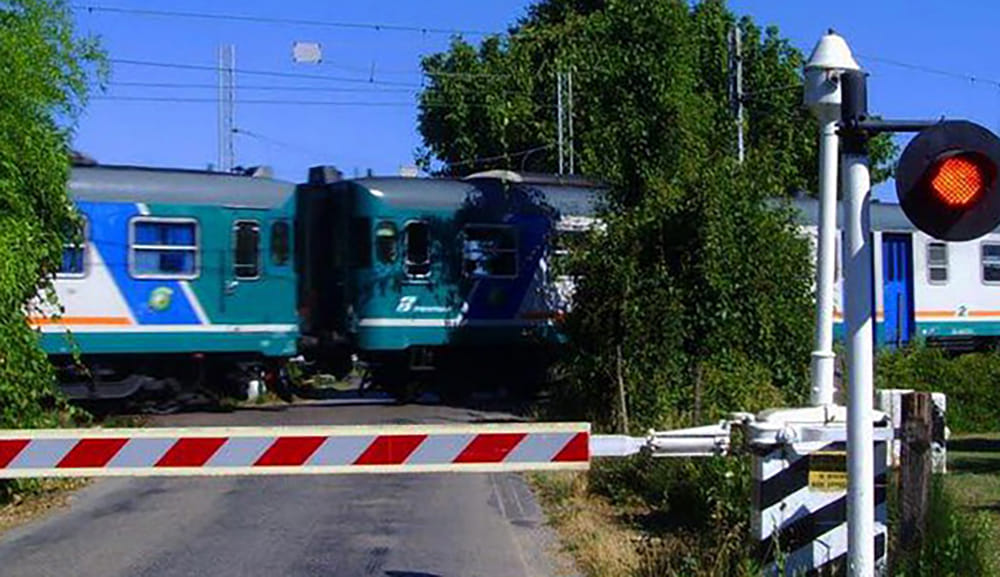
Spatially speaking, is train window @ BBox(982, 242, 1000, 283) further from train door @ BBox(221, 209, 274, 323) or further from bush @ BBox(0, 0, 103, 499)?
bush @ BBox(0, 0, 103, 499)

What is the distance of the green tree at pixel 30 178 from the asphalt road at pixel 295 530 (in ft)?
4.02

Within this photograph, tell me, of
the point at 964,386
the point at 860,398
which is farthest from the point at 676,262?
the point at 860,398

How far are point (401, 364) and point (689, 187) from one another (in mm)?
7516

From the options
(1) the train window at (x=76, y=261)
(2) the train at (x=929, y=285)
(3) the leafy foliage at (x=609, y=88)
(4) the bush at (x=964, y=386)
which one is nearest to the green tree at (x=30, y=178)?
→ (1) the train window at (x=76, y=261)

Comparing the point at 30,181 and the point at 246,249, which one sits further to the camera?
the point at 246,249

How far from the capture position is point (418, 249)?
2088 centimetres

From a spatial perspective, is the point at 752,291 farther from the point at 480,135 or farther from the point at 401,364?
the point at 480,135

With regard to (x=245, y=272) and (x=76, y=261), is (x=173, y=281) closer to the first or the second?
(x=245, y=272)

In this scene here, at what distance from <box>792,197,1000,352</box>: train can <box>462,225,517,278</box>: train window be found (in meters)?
6.53

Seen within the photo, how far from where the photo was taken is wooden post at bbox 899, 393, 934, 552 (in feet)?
21.9

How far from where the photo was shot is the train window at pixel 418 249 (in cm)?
2078

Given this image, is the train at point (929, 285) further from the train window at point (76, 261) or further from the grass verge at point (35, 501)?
the grass verge at point (35, 501)

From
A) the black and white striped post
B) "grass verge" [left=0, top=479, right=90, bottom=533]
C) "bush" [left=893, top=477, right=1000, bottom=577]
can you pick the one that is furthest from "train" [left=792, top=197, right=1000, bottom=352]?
the black and white striped post

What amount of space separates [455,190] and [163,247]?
15.3 feet
